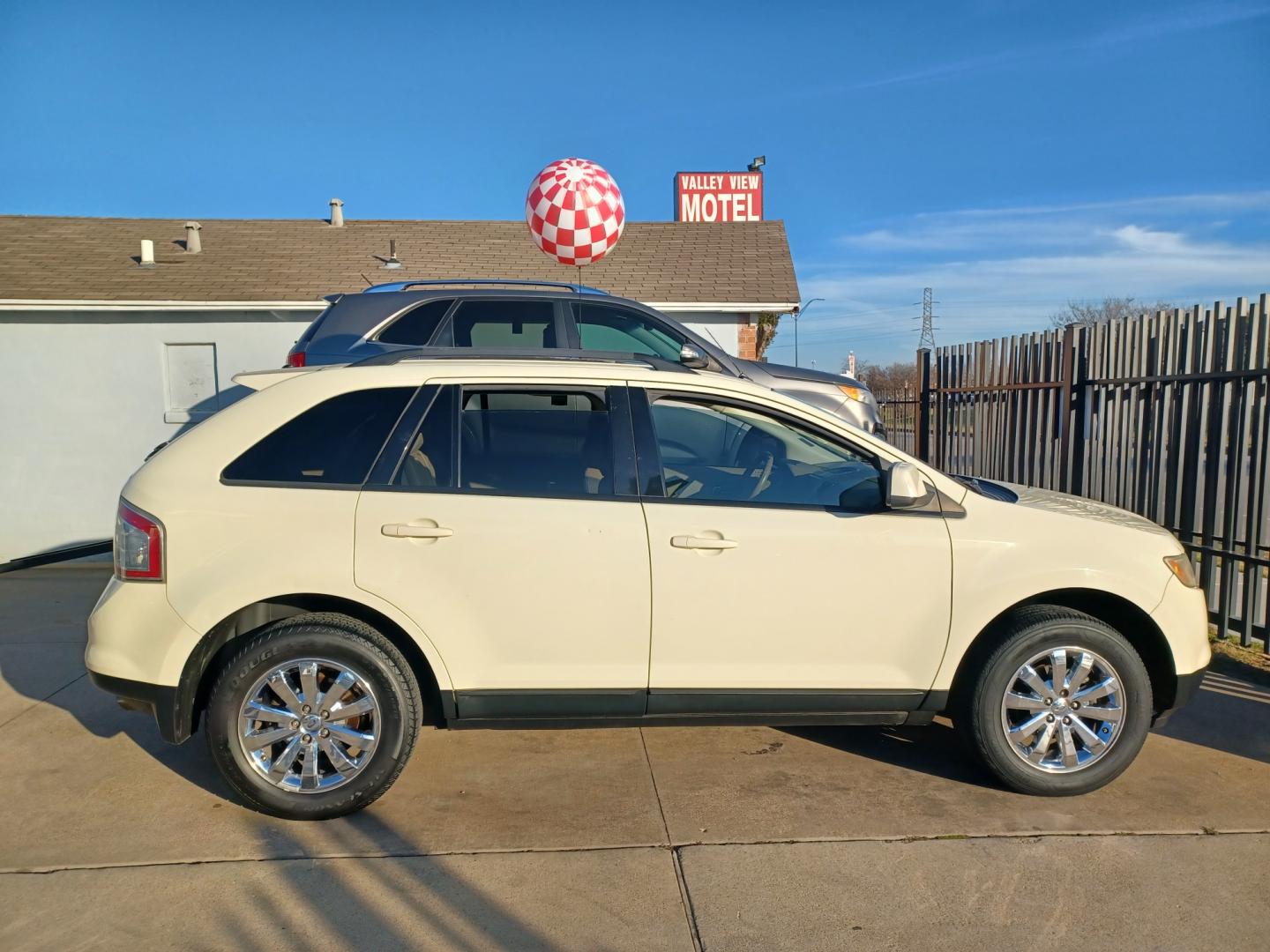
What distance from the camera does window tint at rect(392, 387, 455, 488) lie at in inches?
152

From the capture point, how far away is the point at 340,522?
3.76 meters

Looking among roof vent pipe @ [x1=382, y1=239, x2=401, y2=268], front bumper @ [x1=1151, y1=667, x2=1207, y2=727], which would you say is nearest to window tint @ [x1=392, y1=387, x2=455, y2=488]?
front bumper @ [x1=1151, y1=667, x2=1207, y2=727]

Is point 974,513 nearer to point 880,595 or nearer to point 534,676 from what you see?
point 880,595

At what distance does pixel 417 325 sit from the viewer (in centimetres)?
669

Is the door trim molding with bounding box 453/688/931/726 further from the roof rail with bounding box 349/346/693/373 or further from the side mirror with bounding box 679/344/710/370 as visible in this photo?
the side mirror with bounding box 679/344/710/370

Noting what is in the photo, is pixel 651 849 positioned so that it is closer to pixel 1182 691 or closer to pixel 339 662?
pixel 339 662

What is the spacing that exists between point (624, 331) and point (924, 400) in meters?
5.12

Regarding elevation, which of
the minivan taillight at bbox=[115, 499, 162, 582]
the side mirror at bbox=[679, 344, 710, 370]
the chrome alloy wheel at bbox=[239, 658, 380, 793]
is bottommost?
the chrome alloy wheel at bbox=[239, 658, 380, 793]

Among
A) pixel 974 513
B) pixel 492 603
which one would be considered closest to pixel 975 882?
pixel 974 513

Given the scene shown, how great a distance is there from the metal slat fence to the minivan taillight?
6049 mm

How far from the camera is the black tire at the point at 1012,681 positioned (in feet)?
12.8

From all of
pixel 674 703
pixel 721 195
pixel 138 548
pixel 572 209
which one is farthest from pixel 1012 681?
pixel 721 195

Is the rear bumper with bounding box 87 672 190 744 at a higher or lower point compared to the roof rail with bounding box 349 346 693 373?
lower

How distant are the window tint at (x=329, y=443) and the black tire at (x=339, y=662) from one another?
23.0 inches
